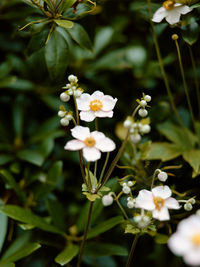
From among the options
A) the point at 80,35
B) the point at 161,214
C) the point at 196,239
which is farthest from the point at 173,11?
the point at 196,239

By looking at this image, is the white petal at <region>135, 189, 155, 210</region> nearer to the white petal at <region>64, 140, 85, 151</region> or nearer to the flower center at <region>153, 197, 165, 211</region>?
the flower center at <region>153, 197, 165, 211</region>

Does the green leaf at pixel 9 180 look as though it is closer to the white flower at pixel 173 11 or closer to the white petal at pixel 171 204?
the white petal at pixel 171 204

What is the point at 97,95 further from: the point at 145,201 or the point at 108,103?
the point at 145,201

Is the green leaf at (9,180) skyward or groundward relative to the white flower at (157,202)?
groundward

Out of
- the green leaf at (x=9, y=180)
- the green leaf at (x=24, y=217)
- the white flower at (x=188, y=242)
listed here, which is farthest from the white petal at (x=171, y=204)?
the green leaf at (x=9, y=180)

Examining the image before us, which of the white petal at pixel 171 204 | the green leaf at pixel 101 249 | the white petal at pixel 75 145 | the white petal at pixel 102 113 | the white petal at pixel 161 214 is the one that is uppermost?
the white petal at pixel 75 145

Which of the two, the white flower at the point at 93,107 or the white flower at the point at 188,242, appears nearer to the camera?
the white flower at the point at 188,242

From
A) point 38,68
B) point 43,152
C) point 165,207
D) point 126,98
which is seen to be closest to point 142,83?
point 126,98
